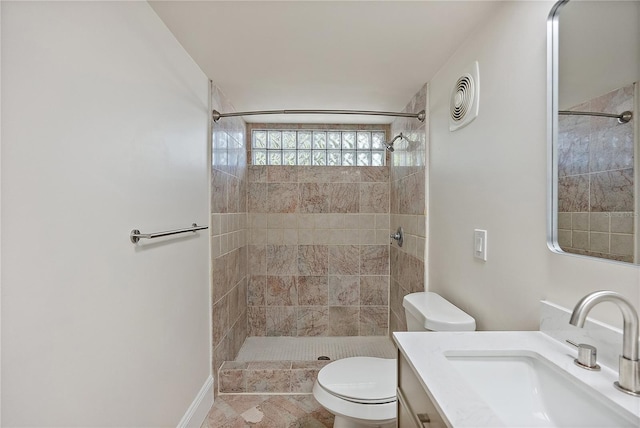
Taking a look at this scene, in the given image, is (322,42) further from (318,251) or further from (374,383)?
(318,251)

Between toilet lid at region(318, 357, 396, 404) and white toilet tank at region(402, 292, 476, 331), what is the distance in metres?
0.30

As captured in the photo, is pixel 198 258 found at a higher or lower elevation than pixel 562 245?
lower

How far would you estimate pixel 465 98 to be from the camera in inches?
59.2

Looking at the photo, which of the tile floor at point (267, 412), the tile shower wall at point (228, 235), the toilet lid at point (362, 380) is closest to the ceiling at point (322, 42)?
the tile shower wall at point (228, 235)

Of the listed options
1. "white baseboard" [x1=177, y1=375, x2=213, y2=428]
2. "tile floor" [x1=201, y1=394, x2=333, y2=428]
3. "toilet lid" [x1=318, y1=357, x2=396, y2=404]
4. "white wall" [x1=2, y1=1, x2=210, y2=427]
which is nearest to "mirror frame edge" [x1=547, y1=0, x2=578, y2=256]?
"toilet lid" [x1=318, y1=357, x2=396, y2=404]

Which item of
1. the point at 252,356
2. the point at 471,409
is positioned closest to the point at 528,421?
the point at 471,409

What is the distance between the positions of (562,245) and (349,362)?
1285mm

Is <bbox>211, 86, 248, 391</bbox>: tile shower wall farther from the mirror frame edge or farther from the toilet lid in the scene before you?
the mirror frame edge

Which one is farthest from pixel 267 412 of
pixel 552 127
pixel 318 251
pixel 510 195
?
pixel 552 127

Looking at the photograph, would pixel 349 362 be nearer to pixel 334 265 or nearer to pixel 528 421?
pixel 528 421

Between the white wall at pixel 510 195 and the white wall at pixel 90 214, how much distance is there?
1.41m

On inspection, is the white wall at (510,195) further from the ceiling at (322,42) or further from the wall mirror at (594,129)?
the ceiling at (322,42)

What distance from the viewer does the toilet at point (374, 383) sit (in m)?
1.38

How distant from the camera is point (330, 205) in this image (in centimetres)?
310
